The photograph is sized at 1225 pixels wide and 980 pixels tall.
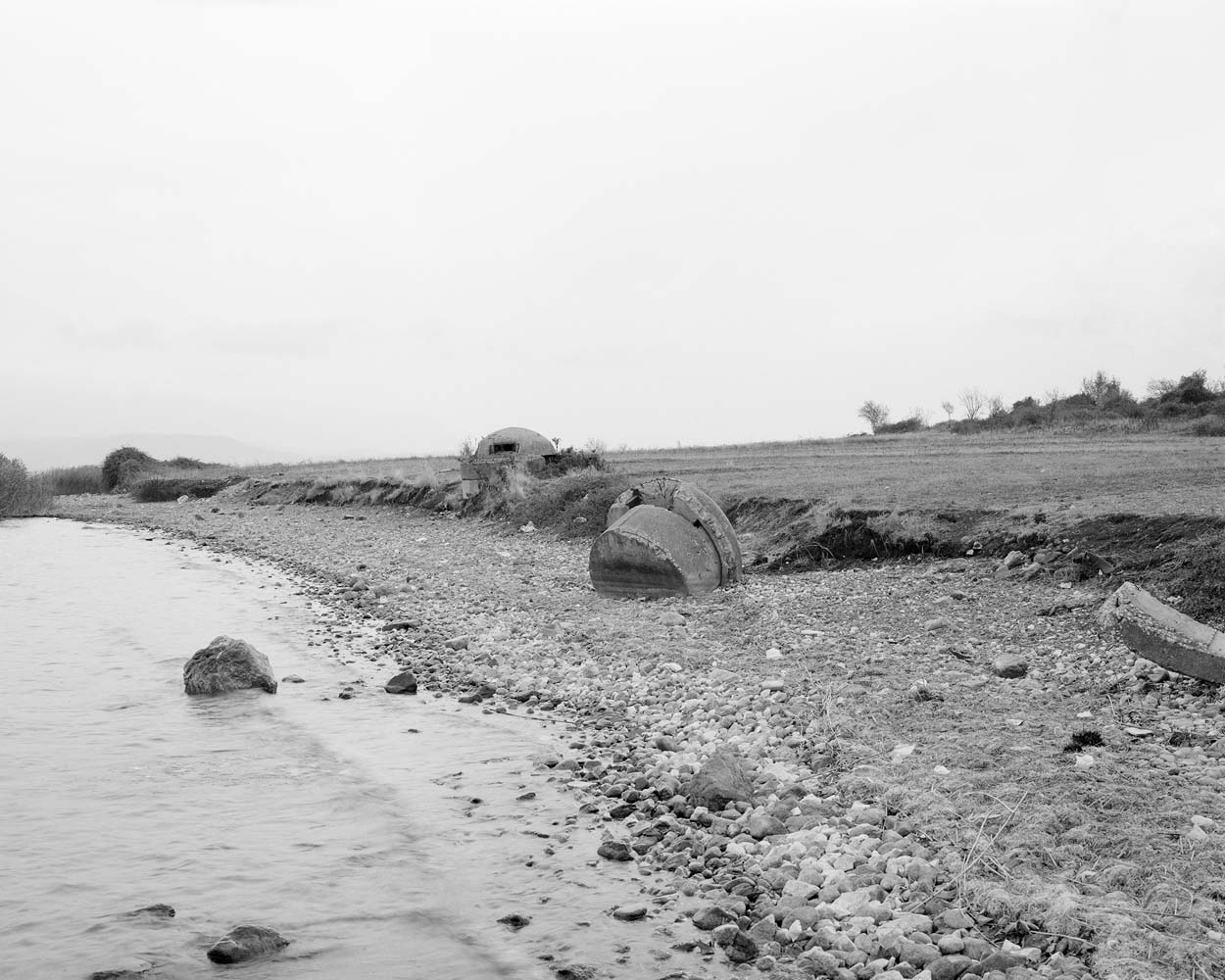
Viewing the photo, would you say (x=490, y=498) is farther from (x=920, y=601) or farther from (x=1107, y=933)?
(x=1107, y=933)

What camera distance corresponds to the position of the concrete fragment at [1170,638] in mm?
7453

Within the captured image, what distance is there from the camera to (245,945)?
5098mm

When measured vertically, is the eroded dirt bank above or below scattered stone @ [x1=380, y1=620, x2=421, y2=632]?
below

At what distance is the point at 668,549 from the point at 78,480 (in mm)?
61598

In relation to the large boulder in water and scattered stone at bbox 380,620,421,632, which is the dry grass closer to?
scattered stone at bbox 380,620,421,632

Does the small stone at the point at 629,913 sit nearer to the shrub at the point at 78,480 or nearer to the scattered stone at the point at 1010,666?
the scattered stone at the point at 1010,666

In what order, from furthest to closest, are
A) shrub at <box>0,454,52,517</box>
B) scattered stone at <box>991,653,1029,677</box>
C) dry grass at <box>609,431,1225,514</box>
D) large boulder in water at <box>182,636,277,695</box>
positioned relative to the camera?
shrub at <box>0,454,52,517</box>
dry grass at <box>609,431,1225,514</box>
large boulder in water at <box>182,636,277,695</box>
scattered stone at <box>991,653,1029,677</box>

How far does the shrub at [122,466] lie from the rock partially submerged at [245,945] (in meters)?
59.7

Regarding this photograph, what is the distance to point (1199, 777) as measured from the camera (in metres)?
6.01

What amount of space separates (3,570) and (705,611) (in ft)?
63.0

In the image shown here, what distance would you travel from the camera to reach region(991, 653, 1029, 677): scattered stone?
8.70m

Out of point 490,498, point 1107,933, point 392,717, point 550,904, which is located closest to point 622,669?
point 392,717

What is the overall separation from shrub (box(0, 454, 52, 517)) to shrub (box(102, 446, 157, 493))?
11.8 m

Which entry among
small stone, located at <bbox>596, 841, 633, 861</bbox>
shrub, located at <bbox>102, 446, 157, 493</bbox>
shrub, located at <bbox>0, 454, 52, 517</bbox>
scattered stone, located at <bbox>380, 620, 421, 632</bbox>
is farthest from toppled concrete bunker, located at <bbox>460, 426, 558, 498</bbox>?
shrub, located at <bbox>102, 446, 157, 493</bbox>
